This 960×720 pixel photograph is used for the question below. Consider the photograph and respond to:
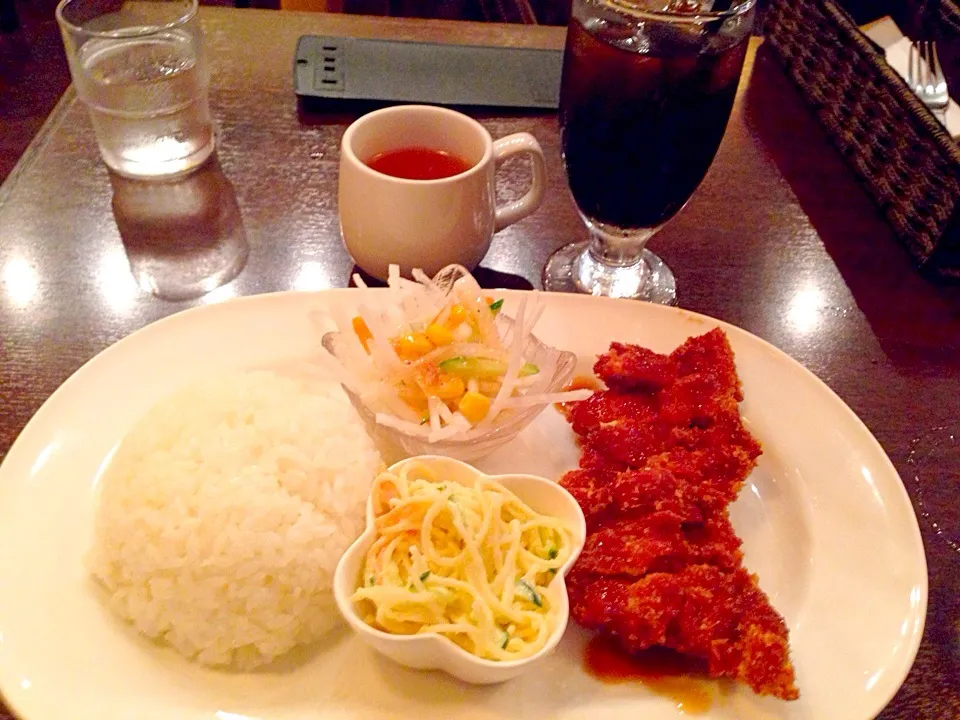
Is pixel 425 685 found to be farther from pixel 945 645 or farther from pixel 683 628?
pixel 945 645

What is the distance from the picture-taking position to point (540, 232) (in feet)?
6.67

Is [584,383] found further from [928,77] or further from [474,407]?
[928,77]

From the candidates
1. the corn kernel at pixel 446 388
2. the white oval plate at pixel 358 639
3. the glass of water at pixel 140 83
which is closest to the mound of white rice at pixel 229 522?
the white oval plate at pixel 358 639

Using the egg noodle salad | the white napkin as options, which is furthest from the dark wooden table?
the egg noodle salad

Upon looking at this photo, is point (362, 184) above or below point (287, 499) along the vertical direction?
above

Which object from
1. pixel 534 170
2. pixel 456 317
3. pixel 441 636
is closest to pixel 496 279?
pixel 534 170

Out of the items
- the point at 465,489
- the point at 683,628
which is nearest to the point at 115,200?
the point at 465,489

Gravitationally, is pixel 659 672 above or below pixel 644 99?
below

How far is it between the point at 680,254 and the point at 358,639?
1.29 m

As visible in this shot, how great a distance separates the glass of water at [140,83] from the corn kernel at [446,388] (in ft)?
3.72

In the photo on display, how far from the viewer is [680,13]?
1.42 metres

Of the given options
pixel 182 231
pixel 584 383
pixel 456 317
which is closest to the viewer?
pixel 456 317

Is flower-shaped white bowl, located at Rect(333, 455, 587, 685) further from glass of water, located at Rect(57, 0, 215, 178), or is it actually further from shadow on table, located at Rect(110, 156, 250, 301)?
glass of water, located at Rect(57, 0, 215, 178)

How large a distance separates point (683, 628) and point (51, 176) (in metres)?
1.98
